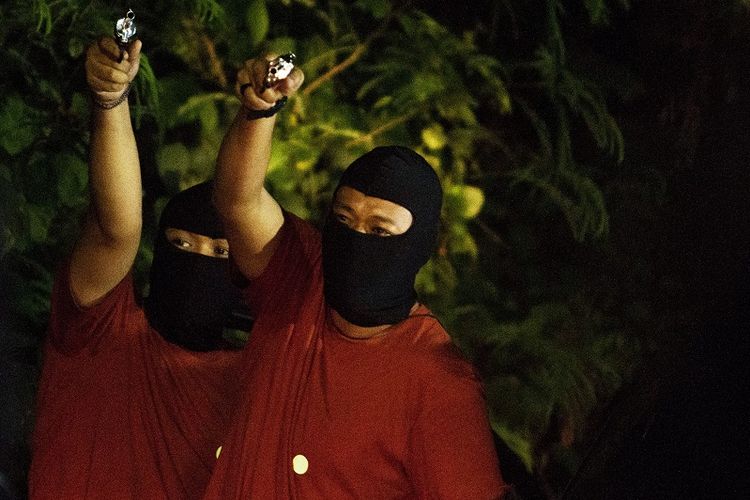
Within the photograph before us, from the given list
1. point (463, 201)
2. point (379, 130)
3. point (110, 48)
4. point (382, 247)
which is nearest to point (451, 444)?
point (382, 247)

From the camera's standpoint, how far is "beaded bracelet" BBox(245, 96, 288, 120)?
121 centimetres

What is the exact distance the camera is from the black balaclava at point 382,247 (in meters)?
1.23

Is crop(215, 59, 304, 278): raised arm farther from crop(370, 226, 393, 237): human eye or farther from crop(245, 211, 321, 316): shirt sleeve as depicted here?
crop(370, 226, 393, 237): human eye

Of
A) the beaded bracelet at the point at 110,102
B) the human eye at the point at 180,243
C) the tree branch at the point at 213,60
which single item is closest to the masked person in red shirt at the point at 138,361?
the human eye at the point at 180,243

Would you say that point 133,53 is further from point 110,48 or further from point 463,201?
point 463,201

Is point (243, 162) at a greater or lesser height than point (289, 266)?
greater

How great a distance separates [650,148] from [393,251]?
0.43 m

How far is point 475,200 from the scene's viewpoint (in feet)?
4.87

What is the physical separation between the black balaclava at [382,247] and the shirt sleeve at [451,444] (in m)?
0.10

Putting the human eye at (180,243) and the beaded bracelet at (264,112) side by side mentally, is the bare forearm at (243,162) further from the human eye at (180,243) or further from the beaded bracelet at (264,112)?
the human eye at (180,243)

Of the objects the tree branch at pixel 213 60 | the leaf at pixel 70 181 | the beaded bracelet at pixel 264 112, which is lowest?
the leaf at pixel 70 181

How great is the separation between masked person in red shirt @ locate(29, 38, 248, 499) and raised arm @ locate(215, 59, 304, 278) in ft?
0.26

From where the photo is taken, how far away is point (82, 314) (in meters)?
1.39

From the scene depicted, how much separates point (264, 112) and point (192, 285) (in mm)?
268
